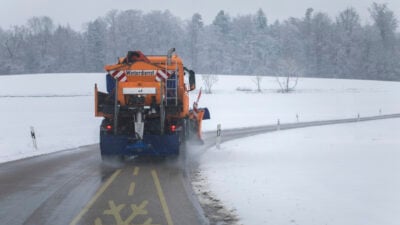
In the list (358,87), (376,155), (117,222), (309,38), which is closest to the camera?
(117,222)

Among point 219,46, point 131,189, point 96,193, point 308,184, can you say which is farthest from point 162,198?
point 219,46

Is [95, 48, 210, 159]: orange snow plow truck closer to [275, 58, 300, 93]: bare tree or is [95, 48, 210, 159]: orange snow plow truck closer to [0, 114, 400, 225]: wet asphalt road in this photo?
[0, 114, 400, 225]: wet asphalt road

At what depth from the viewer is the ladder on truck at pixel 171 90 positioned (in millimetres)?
15883

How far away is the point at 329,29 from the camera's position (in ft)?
363

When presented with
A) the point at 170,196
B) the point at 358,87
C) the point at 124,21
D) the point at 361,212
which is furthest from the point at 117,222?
the point at 124,21

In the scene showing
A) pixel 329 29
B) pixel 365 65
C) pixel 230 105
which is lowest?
pixel 230 105

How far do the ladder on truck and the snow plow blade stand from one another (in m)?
1.33

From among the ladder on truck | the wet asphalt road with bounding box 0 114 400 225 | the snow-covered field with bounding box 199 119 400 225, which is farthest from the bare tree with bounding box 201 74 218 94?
the wet asphalt road with bounding box 0 114 400 225

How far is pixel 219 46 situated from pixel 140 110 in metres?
101

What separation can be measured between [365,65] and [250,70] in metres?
26.1

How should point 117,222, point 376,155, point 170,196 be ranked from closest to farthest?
point 117,222 < point 170,196 < point 376,155

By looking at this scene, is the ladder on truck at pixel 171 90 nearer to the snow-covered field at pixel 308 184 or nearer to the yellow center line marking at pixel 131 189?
the snow-covered field at pixel 308 184

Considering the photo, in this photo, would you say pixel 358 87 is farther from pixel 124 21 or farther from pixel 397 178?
pixel 397 178

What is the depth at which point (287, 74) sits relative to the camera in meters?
102
